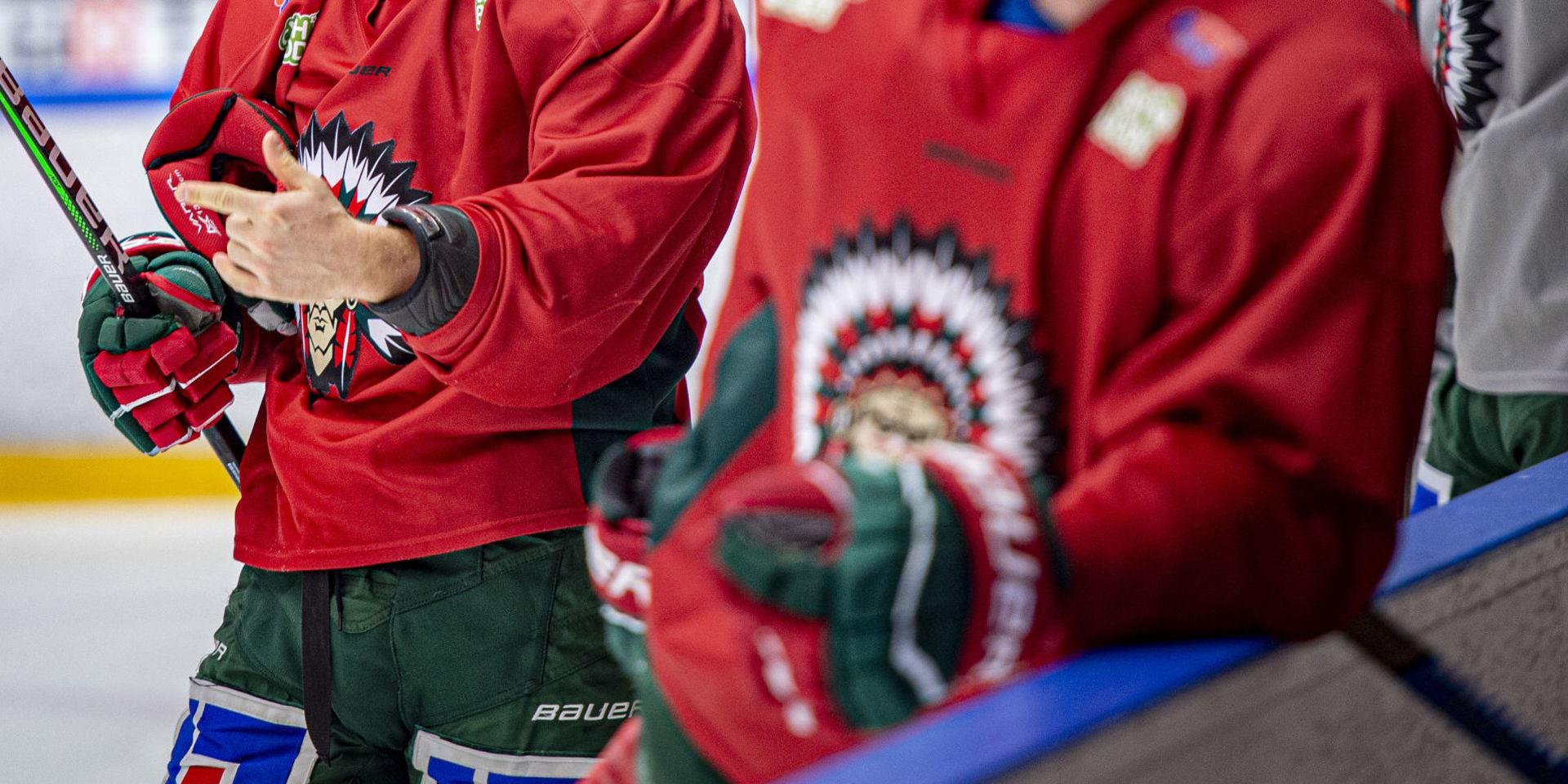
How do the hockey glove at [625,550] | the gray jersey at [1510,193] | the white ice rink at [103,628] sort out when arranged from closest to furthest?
1. the hockey glove at [625,550]
2. the gray jersey at [1510,193]
3. the white ice rink at [103,628]

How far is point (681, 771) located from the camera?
0.59m

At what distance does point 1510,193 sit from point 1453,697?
0.80 metres

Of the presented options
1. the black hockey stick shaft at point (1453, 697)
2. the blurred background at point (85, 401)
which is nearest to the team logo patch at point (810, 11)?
the black hockey stick shaft at point (1453, 697)

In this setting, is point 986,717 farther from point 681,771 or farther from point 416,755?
point 416,755

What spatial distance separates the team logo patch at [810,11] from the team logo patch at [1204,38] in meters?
0.14

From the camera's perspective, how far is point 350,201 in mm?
1165

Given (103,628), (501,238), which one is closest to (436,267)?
(501,238)

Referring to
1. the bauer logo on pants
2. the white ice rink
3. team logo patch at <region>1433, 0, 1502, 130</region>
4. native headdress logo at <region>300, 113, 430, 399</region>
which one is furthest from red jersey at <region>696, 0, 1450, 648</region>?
the white ice rink

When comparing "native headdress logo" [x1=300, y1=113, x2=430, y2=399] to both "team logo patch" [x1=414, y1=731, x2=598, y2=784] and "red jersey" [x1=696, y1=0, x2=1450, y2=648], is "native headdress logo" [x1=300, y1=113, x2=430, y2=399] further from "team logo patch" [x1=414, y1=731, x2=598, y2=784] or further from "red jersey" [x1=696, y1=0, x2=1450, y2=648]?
"red jersey" [x1=696, y1=0, x2=1450, y2=648]

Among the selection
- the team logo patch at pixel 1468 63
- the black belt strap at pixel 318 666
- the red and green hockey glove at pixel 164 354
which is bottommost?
the black belt strap at pixel 318 666

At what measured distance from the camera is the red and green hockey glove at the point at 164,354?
4.15 feet

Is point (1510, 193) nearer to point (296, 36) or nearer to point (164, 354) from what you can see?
point (296, 36)

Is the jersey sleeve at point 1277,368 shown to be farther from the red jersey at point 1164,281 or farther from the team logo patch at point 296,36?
the team logo patch at point 296,36

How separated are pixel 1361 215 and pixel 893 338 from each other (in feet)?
0.60
